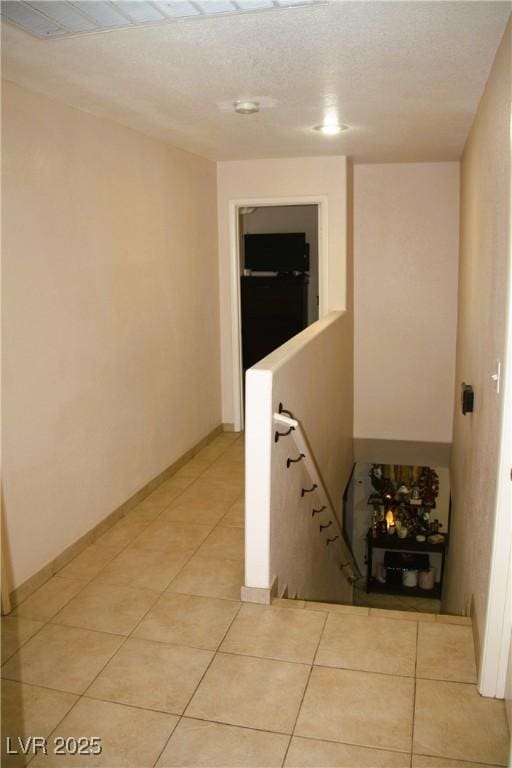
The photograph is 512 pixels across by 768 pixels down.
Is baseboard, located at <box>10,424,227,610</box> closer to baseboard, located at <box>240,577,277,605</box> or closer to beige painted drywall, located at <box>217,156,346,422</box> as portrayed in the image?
baseboard, located at <box>240,577,277,605</box>

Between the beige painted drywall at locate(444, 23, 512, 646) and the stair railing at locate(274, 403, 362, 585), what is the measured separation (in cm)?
90

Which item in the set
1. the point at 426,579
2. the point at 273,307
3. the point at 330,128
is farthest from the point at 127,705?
the point at 273,307

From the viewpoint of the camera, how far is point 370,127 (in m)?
4.49

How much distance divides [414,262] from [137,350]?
10.3 feet

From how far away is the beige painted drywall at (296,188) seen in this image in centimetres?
580

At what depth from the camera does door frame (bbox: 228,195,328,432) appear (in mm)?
5891

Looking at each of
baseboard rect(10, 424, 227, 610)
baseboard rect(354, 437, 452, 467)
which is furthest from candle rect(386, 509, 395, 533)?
baseboard rect(10, 424, 227, 610)

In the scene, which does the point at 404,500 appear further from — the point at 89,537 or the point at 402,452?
the point at 89,537

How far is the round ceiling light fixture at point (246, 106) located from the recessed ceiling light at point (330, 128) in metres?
0.71

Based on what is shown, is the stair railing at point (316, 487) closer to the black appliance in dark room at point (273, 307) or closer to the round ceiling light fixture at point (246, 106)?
the round ceiling light fixture at point (246, 106)

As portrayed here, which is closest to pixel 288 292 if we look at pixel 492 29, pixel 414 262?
pixel 414 262

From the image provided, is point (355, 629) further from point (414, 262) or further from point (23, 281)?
point (414, 262)

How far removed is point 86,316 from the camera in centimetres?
385

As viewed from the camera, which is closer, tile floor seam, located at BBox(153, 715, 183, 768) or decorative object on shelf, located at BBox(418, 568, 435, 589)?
tile floor seam, located at BBox(153, 715, 183, 768)
